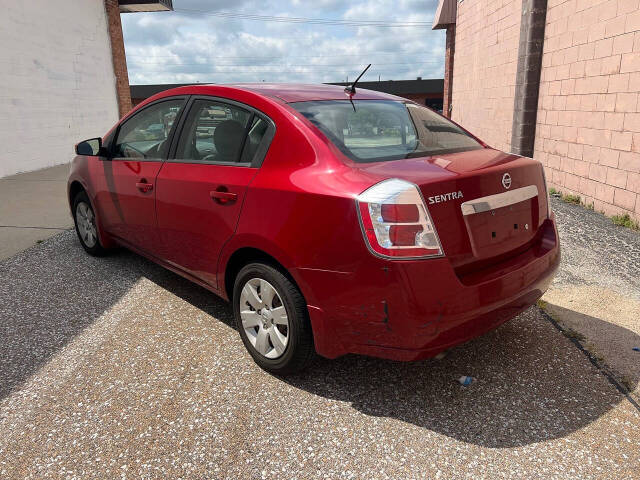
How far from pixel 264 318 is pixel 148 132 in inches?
83.4

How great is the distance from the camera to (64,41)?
12.7 m

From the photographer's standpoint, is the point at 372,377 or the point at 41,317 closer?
the point at 372,377

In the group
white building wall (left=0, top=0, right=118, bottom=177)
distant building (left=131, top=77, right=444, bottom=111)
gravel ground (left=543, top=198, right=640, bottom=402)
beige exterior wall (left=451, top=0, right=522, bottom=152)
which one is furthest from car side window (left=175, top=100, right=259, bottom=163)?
distant building (left=131, top=77, right=444, bottom=111)

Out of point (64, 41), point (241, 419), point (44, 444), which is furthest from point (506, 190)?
point (64, 41)

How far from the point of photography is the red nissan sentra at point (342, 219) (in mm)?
2348

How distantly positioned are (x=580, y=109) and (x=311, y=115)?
607 cm

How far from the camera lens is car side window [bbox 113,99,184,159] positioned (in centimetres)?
380

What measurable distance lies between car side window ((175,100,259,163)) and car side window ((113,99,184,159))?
0.23 meters

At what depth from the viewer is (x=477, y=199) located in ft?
8.35

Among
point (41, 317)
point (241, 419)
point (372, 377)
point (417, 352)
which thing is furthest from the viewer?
point (41, 317)

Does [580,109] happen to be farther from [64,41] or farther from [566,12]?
[64,41]

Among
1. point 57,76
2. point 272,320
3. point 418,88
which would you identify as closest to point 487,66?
point 57,76

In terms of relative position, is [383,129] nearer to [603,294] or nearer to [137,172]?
[137,172]

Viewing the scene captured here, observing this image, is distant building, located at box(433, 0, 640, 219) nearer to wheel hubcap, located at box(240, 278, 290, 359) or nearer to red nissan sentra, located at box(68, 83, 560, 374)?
red nissan sentra, located at box(68, 83, 560, 374)
